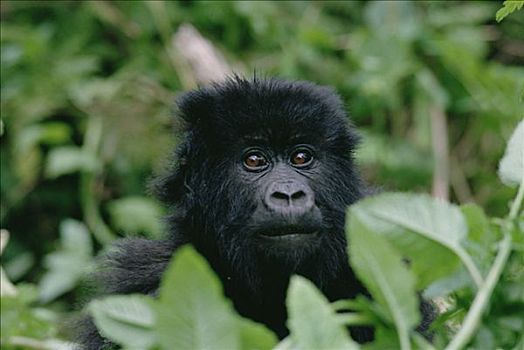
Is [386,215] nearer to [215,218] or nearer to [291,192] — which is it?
[291,192]

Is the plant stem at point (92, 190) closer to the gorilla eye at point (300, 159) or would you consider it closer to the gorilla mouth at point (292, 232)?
the gorilla eye at point (300, 159)

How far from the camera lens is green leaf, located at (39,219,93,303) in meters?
5.39

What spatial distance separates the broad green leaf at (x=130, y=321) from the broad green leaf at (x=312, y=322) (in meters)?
0.29

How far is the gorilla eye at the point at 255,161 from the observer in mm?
3217

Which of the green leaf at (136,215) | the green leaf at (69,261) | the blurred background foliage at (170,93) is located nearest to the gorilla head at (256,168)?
the green leaf at (69,261)

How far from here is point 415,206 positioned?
181 cm

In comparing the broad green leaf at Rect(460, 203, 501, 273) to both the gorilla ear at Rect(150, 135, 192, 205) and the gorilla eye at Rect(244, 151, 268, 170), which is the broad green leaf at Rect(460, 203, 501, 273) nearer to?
the gorilla eye at Rect(244, 151, 268, 170)

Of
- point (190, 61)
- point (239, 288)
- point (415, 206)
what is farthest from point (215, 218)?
point (190, 61)

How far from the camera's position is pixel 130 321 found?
68.9 inches

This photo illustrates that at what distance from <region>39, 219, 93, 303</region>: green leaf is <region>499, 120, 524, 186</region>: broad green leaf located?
361 centimetres

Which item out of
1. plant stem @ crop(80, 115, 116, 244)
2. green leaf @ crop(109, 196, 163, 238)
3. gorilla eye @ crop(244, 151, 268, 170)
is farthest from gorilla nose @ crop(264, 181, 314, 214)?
plant stem @ crop(80, 115, 116, 244)

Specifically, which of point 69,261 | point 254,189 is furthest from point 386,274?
point 69,261

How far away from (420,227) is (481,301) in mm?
177

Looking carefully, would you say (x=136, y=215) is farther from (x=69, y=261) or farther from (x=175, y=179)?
(x=175, y=179)
